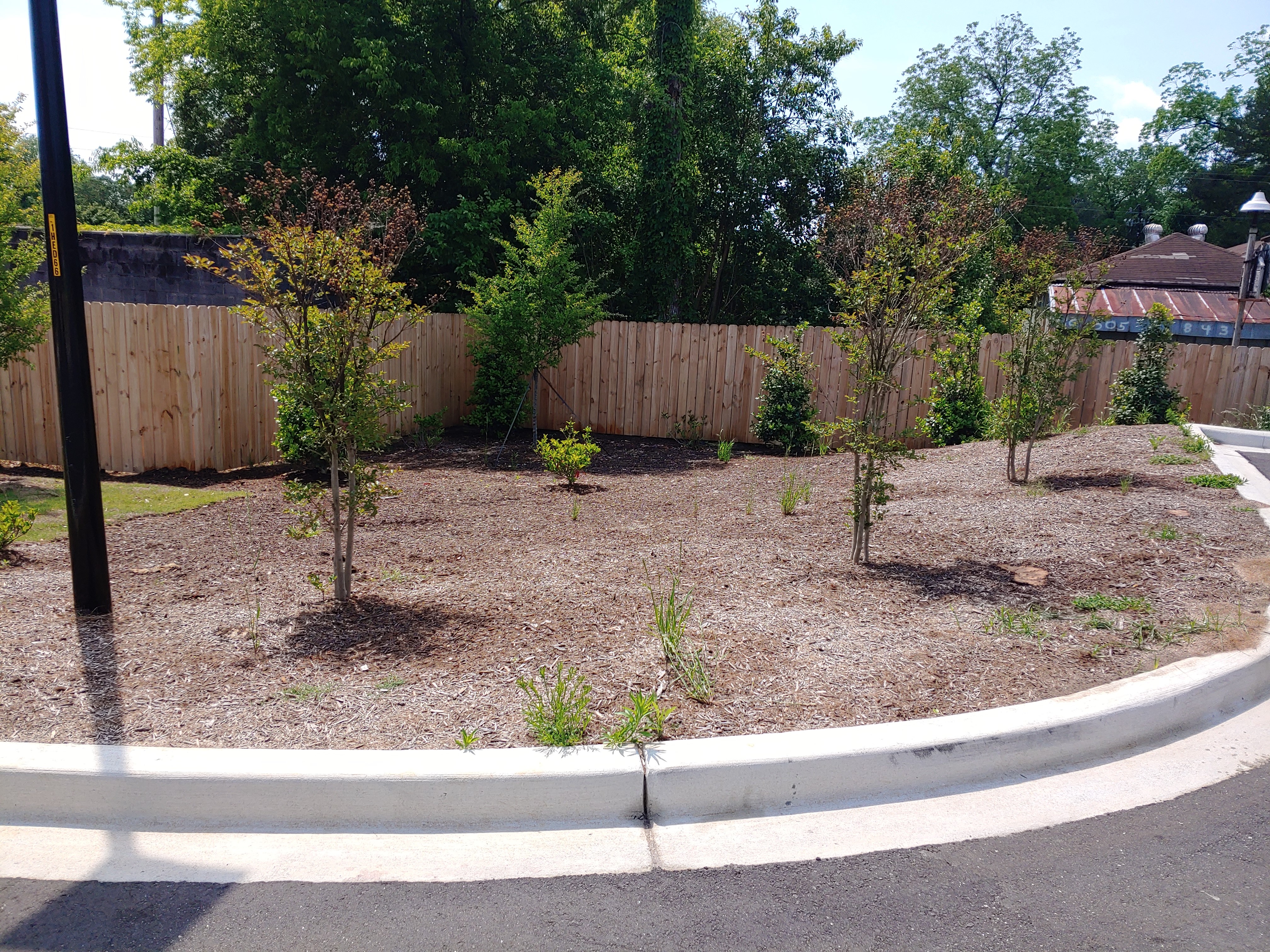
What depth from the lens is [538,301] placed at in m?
12.4

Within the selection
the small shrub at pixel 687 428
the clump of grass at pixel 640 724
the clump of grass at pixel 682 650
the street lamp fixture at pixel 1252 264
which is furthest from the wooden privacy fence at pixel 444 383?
the clump of grass at pixel 640 724

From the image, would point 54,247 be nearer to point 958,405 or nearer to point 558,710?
point 558,710

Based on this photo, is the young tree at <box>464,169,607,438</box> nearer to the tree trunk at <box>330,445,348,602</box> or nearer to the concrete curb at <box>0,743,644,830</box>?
the tree trunk at <box>330,445,348,602</box>

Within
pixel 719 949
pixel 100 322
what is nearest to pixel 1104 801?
pixel 719 949

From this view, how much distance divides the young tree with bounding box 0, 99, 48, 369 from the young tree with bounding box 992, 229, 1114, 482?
10155mm

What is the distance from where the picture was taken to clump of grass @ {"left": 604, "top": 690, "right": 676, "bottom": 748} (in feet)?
11.0

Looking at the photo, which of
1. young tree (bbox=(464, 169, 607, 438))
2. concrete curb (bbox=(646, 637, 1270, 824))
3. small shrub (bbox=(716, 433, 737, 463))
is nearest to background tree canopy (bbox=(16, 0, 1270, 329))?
young tree (bbox=(464, 169, 607, 438))

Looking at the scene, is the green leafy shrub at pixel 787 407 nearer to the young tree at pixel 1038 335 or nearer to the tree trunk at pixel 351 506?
the young tree at pixel 1038 335

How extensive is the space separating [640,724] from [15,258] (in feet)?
29.0

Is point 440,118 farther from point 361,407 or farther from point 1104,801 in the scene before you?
point 1104,801

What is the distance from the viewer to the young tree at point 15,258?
867cm

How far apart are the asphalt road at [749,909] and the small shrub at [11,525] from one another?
13.6 ft

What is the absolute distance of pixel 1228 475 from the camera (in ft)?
27.3

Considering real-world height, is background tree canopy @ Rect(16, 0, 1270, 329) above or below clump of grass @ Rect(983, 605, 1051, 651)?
above
